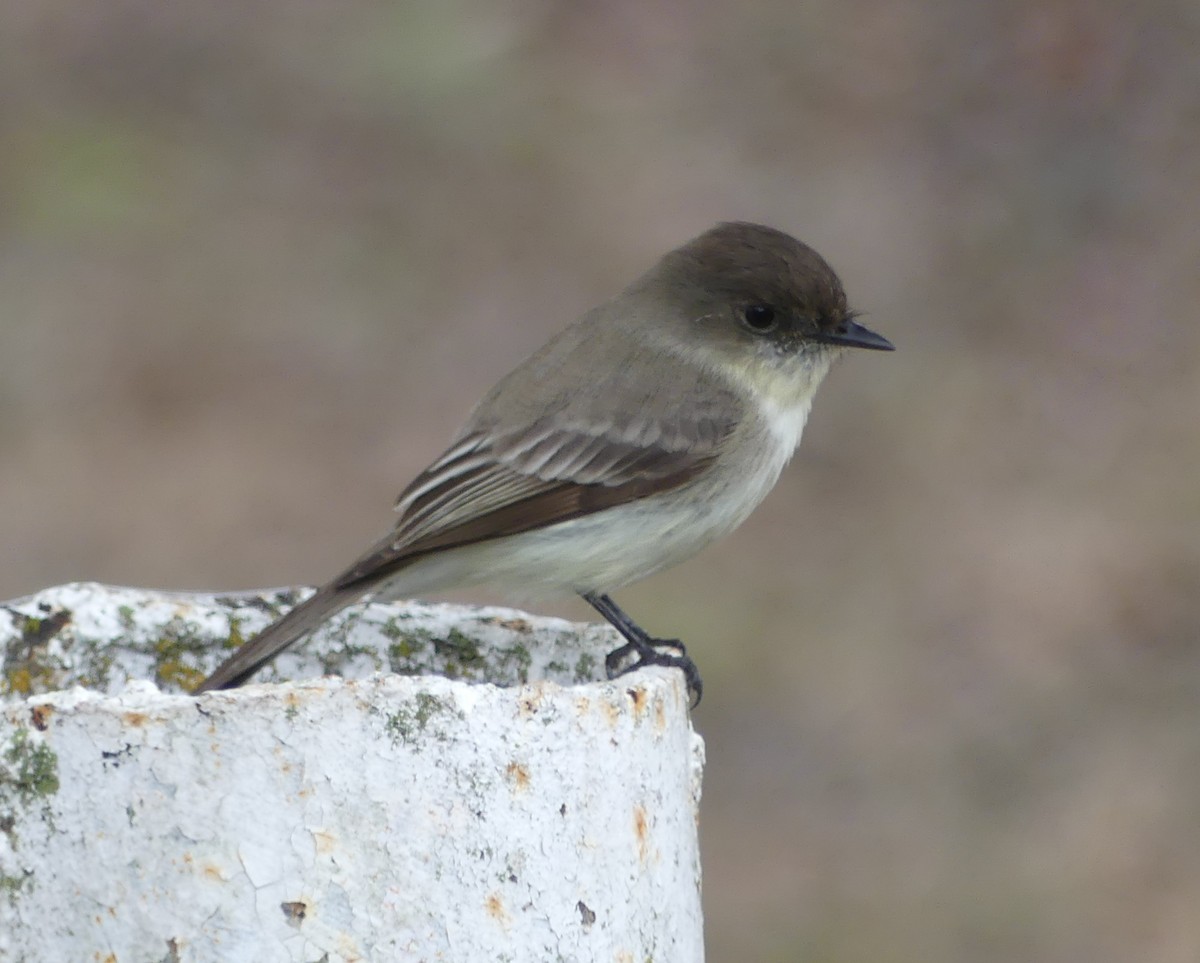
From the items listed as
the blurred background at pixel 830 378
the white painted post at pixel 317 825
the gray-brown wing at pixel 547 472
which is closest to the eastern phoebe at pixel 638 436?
the gray-brown wing at pixel 547 472

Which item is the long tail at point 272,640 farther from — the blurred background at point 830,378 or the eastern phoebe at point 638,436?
the blurred background at point 830,378

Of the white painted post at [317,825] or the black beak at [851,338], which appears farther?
the black beak at [851,338]

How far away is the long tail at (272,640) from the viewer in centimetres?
376

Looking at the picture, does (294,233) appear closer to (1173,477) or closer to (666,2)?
(666,2)

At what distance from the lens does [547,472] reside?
196 inches

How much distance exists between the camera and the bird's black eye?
5.42 metres

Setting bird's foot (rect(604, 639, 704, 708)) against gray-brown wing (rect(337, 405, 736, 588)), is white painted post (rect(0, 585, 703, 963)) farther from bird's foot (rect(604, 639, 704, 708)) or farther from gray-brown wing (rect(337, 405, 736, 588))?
gray-brown wing (rect(337, 405, 736, 588))

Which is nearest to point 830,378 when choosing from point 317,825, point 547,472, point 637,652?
point 547,472

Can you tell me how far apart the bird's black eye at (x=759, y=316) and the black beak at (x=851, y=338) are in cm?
14

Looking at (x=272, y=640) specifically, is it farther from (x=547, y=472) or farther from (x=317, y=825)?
(x=547, y=472)

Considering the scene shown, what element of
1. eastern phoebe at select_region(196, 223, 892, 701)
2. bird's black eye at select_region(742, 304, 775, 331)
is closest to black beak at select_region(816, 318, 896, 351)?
eastern phoebe at select_region(196, 223, 892, 701)

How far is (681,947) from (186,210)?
7.93 m

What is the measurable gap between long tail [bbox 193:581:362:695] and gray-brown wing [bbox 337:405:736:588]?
73cm

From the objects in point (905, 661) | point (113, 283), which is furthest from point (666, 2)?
point (905, 661)
